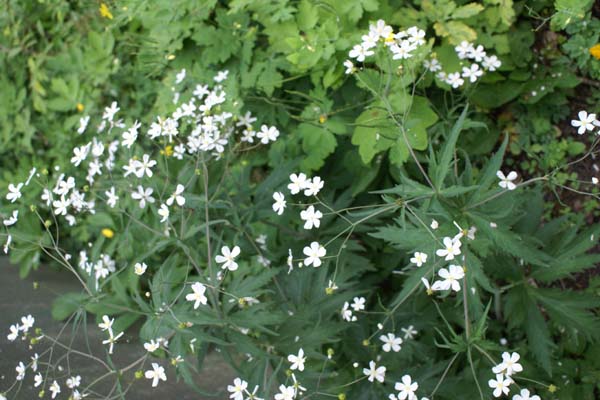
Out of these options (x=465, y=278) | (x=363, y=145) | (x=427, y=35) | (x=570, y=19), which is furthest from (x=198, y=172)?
(x=570, y=19)

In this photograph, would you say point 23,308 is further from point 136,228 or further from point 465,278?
point 465,278

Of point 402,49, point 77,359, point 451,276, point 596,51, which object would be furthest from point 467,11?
point 77,359

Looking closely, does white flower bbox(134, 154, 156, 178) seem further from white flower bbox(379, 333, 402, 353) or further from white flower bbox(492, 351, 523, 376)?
white flower bbox(492, 351, 523, 376)

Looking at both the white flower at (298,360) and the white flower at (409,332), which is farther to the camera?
the white flower at (409,332)

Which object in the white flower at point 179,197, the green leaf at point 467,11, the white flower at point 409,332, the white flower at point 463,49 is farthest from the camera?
the green leaf at point 467,11

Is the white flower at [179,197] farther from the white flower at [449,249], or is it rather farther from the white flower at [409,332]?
the white flower at [409,332]

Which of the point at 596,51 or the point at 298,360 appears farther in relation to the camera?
the point at 596,51

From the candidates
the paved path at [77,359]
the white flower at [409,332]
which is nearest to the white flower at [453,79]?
the white flower at [409,332]

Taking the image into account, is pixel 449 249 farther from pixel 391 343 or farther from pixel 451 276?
pixel 391 343

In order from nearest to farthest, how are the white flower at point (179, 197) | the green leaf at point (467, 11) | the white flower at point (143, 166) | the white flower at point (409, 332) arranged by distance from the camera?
1. the white flower at point (179, 197)
2. the white flower at point (143, 166)
3. the white flower at point (409, 332)
4. the green leaf at point (467, 11)

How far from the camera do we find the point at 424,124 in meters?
2.59

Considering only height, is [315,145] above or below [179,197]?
below

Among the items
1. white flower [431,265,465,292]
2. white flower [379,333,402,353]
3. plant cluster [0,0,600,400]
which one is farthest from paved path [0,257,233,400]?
white flower [431,265,465,292]

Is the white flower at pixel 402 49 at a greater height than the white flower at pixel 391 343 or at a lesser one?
greater
